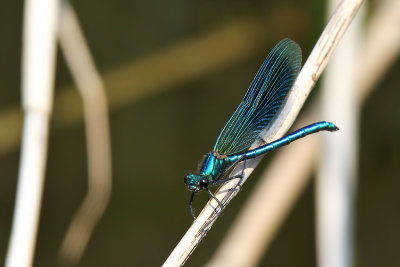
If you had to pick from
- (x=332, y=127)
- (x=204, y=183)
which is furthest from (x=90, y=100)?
(x=332, y=127)

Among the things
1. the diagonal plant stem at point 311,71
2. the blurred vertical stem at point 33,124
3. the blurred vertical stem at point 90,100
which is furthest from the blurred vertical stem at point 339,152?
the blurred vertical stem at point 33,124

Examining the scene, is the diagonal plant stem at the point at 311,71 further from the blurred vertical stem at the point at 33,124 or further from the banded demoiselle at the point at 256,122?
the blurred vertical stem at the point at 33,124

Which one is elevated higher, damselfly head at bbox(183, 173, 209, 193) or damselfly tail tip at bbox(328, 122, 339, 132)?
damselfly head at bbox(183, 173, 209, 193)

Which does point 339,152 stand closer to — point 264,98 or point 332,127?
point 332,127

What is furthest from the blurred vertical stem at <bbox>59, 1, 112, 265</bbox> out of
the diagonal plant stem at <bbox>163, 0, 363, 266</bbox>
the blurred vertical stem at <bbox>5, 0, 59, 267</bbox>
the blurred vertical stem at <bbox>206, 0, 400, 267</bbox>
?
the diagonal plant stem at <bbox>163, 0, 363, 266</bbox>

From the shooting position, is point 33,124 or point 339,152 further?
point 339,152

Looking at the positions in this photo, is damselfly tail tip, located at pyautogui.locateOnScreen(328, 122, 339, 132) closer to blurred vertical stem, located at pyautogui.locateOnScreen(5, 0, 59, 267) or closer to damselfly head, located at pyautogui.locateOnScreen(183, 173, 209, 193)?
damselfly head, located at pyautogui.locateOnScreen(183, 173, 209, 193)

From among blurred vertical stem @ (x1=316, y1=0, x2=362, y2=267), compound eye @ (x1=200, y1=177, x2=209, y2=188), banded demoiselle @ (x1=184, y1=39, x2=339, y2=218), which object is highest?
banded demoiselle @ (x1=184, y1=39, x2=339, y2=218)
